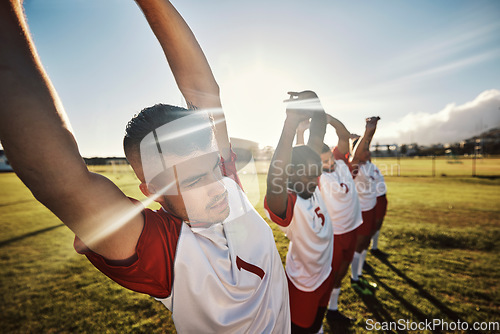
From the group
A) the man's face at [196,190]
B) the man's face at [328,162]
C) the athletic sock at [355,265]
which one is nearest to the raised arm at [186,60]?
the man's face at [196,190]

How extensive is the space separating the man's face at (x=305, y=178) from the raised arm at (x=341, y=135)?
2.33m

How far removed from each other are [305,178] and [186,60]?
1.87m

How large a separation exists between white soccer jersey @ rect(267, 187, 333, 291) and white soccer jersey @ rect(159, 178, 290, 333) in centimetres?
106

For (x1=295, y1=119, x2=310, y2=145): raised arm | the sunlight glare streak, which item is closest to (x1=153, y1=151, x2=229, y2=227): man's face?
the sunlight glare streak

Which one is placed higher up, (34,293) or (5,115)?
(5,115)

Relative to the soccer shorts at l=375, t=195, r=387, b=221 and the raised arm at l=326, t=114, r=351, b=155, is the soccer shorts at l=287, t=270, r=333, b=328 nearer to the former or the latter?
the raised arm at l=326, t=114, r=351, b=155

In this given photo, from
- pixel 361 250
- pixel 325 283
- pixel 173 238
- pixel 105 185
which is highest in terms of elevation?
pixel 105 185

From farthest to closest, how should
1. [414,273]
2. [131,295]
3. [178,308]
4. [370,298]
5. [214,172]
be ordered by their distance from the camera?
[414,273] < [131,295] < [370,298] < [214,172] < [178,308]

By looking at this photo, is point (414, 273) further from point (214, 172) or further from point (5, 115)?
point (5, 115)

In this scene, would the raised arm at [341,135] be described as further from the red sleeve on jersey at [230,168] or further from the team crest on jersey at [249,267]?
the team crest on jersey at [249,267]

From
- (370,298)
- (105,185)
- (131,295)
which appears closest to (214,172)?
(105,185)

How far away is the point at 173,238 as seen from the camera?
1.00 meters

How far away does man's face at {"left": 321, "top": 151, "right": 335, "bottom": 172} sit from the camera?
13.4 feet

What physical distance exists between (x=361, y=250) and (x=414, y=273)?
1755 millimetres
